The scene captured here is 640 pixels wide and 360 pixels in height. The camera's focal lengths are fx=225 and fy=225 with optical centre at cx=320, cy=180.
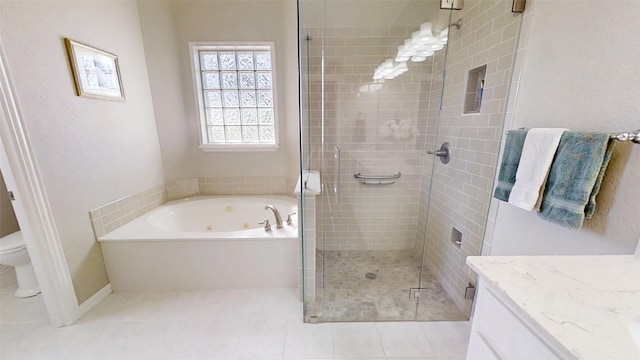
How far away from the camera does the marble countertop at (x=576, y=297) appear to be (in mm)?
425

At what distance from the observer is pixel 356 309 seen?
1.68m

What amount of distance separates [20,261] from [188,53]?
2299 mm

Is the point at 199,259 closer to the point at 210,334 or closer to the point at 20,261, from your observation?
the point at 210,334

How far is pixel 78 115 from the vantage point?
165cm

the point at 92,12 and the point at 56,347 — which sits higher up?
the point at 92,12

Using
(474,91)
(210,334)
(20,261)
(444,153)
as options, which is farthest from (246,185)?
(474,91)

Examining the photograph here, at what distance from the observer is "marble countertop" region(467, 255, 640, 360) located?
42 centimetres

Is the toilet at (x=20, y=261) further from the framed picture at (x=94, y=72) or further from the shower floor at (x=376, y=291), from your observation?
the shower floor at (x=376, y=291)

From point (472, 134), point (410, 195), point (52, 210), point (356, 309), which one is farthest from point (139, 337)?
point (472, 134)

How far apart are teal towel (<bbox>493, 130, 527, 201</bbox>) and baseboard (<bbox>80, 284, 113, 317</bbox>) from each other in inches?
111

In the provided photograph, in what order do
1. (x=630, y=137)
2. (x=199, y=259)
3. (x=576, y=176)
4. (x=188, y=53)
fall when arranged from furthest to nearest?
1. (x=188, y=53)
2. (x=199, y=259)
3. (x=576, y=176)
4. (x=630, y=137)

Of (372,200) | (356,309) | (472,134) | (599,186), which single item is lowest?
(356,309)

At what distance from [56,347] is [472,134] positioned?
299 centimetres

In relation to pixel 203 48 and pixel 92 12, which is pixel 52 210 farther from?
pixel 203 48
